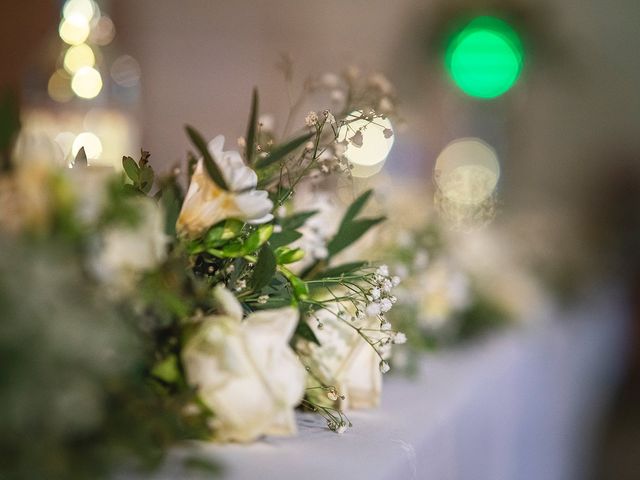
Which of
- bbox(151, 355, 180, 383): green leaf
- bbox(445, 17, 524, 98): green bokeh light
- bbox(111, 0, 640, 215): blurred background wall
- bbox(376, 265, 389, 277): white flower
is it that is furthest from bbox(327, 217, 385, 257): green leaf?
bbox(445, 17, 524, 98): green bokeh light

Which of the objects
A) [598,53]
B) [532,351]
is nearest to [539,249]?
[532,351]

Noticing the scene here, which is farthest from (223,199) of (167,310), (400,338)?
(400,338)

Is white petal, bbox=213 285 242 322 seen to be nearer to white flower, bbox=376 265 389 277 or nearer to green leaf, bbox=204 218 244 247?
green leaf, bbox=204 218 244 247

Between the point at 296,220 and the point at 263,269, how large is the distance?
0.56ft

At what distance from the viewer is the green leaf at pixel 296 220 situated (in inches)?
38.1

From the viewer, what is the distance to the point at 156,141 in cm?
577

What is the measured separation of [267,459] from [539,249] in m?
2.98

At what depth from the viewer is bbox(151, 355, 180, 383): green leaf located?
68 centimetres

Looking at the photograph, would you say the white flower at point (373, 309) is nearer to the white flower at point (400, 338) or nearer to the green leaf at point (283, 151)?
the white flower at point (400, 338)

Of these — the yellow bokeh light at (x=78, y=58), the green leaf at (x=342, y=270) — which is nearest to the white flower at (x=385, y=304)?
the green leaf at (x=342, y=270)

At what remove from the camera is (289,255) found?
0.90 metres

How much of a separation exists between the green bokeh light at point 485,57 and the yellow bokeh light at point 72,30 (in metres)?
2.64

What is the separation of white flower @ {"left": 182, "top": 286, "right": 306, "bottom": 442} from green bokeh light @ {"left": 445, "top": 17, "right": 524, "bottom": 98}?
17.6ft

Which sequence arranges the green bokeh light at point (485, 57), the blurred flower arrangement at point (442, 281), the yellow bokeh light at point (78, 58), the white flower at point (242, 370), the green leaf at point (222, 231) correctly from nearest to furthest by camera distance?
the white flower at point (242, 370) → the green leaf at point (222, 231) → the blurred flower arrangement at point (442, 281) → the yellow bokeh light at point (78, 58) → the green bokeh light at point (485, 57)
